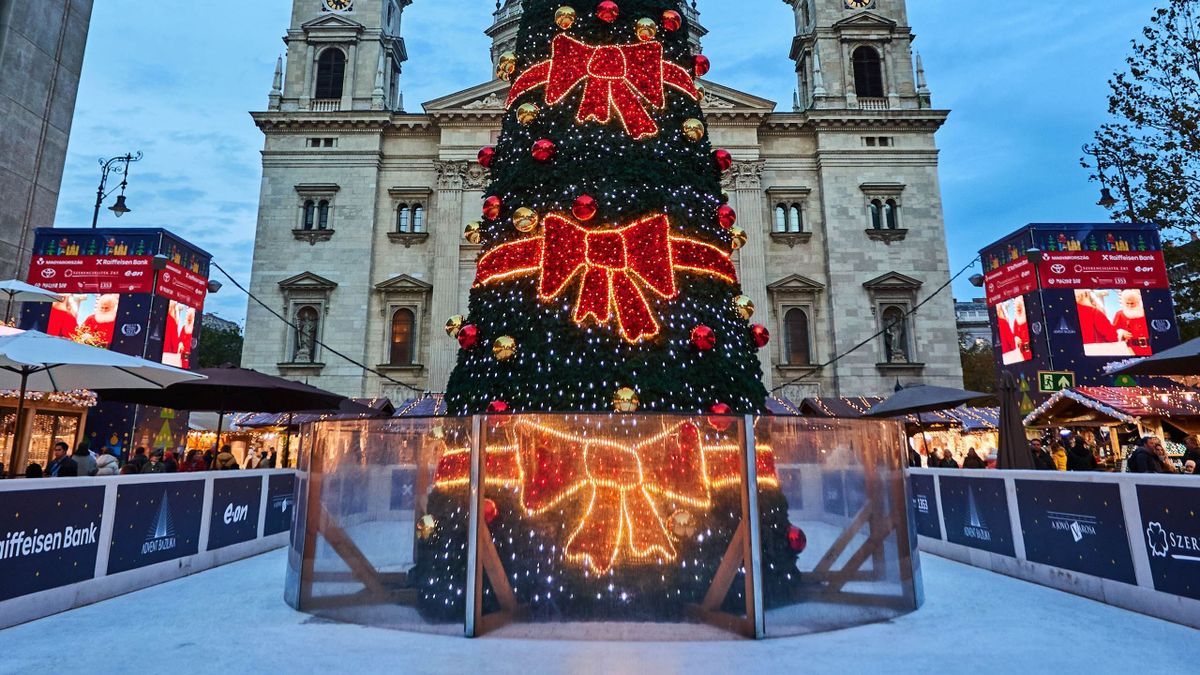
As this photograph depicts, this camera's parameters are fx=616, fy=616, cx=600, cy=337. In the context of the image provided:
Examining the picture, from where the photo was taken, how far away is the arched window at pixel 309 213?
28.6 m

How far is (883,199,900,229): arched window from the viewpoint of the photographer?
28.7 meters

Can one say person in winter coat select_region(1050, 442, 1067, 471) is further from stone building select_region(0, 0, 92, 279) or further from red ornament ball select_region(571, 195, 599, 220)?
stone building select_region(0, 0, 92, 279)

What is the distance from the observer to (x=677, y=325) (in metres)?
5.78

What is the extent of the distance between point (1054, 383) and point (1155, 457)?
1168 cm

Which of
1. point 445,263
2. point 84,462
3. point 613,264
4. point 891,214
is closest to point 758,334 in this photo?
point 613,264

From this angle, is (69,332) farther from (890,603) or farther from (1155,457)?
(1155,457)

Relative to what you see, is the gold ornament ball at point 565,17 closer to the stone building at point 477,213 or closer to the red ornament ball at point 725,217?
the red ornament ball at point 725,217

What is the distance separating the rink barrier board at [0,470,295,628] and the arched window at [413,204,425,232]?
70.3ft

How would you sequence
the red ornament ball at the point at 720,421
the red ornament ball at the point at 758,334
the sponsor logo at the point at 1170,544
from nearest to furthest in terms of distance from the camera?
1. the red ornament ball at the point at 720,421
2. the sponsor logo at the point at 1170,544
3. the red ornament ball at the point at 758,334

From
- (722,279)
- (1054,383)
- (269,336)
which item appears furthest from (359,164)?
(1054,383)

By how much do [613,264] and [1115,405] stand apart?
16.7 metres

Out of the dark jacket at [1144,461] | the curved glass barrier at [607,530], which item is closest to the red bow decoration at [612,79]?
the curved glass barrier at [607,530]

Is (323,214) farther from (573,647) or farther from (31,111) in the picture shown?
(573,647)

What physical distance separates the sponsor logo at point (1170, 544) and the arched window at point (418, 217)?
1099 inches
